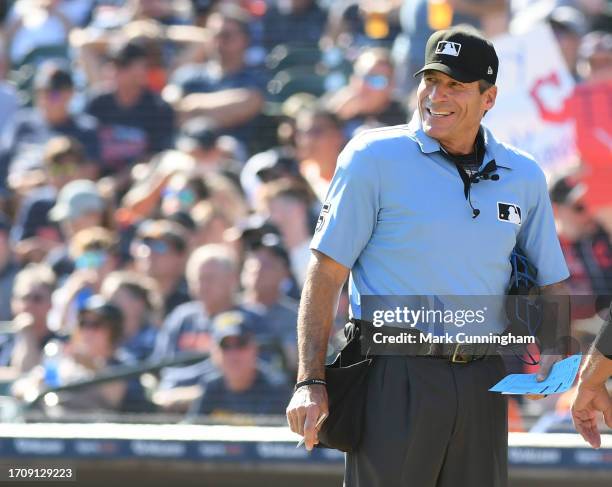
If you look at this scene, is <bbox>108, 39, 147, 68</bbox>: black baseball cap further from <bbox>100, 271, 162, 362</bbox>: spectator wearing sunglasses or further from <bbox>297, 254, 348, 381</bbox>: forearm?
<bbox>297, 254, 348, 381</bbox>: forearm

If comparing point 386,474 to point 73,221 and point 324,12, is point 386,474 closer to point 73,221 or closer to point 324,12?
point 73,221

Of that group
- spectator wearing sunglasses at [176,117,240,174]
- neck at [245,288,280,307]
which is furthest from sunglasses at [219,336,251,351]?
spectator wearing sunglasses at [176,117,240,174]

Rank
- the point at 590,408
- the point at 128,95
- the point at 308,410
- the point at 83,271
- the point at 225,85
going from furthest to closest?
the point at 128,95, the point at 225,85, the point at 83,271, the point at 590,408, the point at 308,410

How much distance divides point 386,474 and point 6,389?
414 cm

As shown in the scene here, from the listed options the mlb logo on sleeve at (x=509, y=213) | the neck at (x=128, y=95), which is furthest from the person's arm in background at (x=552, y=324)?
Answer: the neck at (x=128, y=95)

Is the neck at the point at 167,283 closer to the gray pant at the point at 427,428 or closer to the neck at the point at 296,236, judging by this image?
the neck at the point at 296,236

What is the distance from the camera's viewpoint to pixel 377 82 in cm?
744

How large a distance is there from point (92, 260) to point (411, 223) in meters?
4.47

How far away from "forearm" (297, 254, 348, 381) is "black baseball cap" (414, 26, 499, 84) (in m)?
0.64

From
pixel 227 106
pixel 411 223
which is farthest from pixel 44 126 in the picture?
pixel 411 223

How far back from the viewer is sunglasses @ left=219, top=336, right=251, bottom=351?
6062 mm

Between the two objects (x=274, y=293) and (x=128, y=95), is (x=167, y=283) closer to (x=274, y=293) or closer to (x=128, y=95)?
(x=274, y=293)

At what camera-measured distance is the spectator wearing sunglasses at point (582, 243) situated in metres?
6.26

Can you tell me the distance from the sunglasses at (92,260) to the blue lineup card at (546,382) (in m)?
4.41
